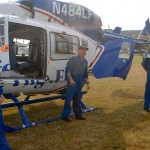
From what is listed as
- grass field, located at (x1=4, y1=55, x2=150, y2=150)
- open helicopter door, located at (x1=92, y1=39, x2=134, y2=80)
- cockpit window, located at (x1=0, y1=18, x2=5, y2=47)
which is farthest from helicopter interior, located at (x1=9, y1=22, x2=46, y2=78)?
open helicopter door, located at (x1=92, y1=39, x2=134, y2=80)

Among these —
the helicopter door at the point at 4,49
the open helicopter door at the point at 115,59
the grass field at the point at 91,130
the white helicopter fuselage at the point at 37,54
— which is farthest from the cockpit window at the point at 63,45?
the grass field at the point at 91,130

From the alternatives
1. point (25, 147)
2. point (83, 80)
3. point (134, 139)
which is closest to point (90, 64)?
point (83, 80)

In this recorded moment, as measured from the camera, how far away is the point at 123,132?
6.64 meters

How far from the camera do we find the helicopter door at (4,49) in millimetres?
6307

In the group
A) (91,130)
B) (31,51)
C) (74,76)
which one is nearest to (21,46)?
(31,51)

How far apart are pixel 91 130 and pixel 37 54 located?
272cm

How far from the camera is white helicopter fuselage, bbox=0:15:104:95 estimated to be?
21.4ft

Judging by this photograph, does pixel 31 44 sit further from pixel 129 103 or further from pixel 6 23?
pixel 129 103

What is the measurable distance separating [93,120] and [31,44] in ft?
9.47

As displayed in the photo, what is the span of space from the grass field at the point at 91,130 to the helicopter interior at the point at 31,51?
135 centimetres

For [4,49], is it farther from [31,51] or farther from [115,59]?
[115,59]

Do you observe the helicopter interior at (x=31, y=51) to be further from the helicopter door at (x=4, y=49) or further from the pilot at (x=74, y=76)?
the pilot at (x=74, y=76)

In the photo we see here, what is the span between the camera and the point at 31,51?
27.2 ft

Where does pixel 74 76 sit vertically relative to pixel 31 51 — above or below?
below
